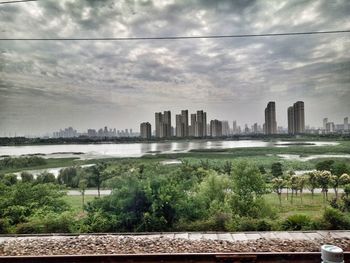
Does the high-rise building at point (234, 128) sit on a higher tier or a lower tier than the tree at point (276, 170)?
higher

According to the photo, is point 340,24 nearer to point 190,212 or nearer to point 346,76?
point 346,76

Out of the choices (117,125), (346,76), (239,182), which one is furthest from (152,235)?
(346,76)

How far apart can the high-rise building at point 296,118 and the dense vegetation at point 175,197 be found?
0.97 m

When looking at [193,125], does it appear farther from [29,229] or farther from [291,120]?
[29,229]

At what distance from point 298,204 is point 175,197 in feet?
10.4

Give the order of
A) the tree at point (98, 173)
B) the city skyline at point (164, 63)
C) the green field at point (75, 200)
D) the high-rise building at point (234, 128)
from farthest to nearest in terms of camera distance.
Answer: the high-rise building at point (234, 128) → the tree at point (98, 173) → the green field at point (75, 200) → the city skyline at point (164, 63)

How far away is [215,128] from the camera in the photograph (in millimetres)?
8328

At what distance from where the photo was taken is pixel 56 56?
7723mm

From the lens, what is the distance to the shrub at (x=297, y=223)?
6.21 metres

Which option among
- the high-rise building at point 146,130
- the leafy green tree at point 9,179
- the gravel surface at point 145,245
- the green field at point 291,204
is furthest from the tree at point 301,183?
the leafy green tree at point 9,179

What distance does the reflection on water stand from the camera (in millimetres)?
8328

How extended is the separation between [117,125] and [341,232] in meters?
5.75

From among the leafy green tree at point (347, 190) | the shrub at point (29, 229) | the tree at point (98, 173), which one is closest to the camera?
the shrub at point (29, 229)

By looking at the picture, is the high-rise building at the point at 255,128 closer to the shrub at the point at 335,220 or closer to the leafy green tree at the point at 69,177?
the shrub at the point at 335,220
